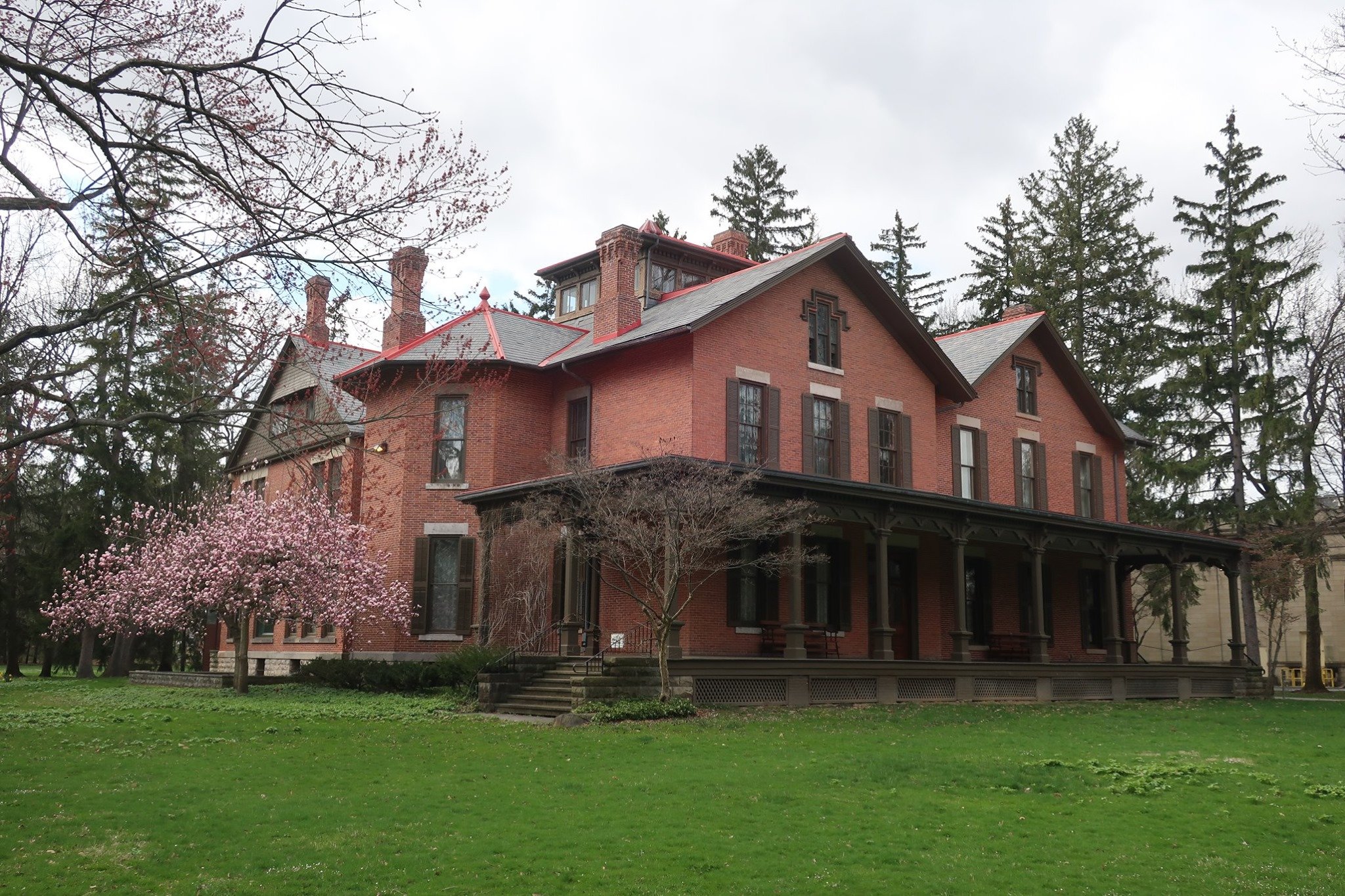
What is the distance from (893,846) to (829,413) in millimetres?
16910

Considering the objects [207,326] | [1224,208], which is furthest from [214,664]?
[1224,208]

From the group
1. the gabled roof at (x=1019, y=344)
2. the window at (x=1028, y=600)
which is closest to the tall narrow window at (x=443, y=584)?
the gabled roof at (x=1019, y=344)

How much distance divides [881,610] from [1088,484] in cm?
1272

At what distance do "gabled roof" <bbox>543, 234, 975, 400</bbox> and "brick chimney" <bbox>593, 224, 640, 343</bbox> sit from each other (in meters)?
0.32

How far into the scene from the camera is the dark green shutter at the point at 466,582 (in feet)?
83.6

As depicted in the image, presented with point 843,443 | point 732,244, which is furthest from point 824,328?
point 732,244

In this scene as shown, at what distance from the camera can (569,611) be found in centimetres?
2102

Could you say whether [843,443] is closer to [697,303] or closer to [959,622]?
[697,303]

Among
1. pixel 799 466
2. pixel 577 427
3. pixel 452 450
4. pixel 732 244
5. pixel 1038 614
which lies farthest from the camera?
pixel 732 244

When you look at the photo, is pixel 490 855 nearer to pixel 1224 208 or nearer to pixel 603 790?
pixel 603 790

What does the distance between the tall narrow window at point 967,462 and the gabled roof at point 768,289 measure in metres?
1.26

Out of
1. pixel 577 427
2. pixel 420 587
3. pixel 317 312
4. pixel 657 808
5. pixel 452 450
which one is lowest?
pixel 657 808

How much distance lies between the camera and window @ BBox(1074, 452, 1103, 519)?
31973 millimetres

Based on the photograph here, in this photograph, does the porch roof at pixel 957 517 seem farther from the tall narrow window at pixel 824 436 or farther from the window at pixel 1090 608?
the window at pixel 1090 608
